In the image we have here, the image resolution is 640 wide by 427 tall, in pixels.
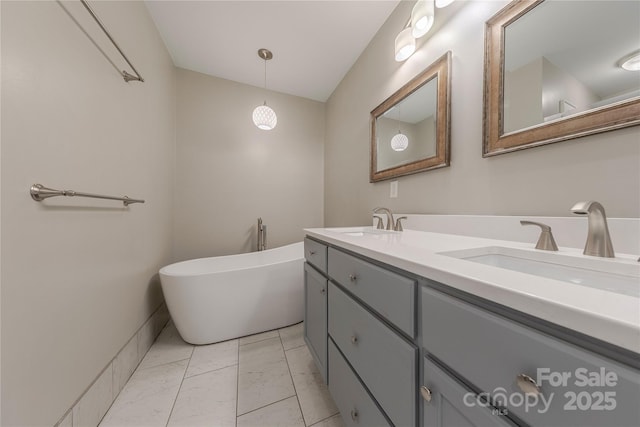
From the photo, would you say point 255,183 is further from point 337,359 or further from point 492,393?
point 492,393

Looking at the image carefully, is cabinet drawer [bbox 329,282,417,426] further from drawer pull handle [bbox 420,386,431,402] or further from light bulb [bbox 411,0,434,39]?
light bulb [bbox 411,0,434,39]

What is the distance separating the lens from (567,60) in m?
0.70

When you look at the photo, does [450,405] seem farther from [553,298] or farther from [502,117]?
[502,117]

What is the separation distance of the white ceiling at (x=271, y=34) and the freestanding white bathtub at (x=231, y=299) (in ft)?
6.02

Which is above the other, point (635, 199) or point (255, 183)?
point (255, 183)

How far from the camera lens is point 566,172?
0.71 meters

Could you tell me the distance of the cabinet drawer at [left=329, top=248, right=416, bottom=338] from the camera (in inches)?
20.3

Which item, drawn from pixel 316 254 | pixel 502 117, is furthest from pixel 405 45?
pixel 316 254

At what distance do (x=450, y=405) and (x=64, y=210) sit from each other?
1366 millimetres

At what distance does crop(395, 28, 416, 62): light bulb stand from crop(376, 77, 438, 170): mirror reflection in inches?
9.3

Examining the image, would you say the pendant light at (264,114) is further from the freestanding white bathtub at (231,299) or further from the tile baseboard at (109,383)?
the tile baseboard at (109,383)

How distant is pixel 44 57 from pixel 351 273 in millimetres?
1333

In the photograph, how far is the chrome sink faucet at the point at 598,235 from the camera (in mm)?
546

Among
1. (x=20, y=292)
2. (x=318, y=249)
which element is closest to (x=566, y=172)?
(x=318, y=249)
